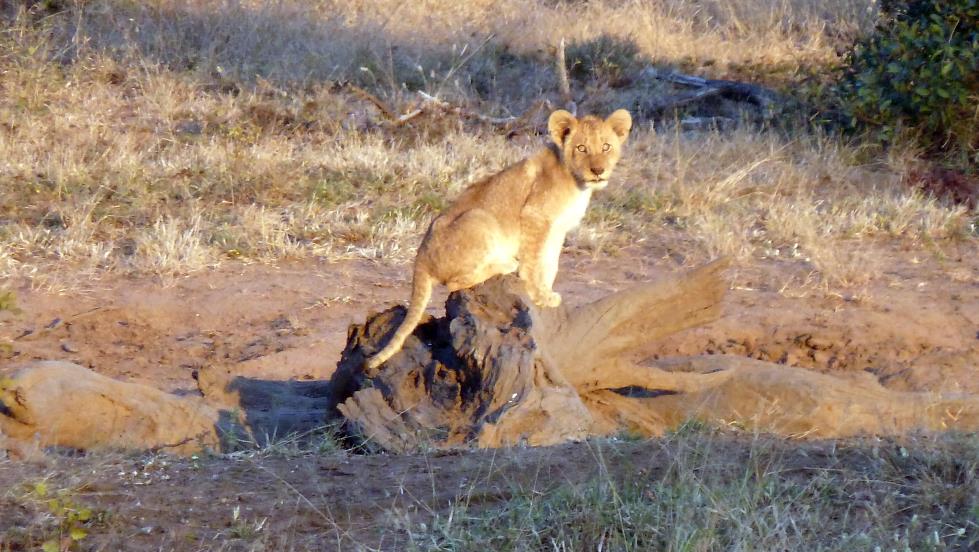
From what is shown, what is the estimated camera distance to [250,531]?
3699 millimetres

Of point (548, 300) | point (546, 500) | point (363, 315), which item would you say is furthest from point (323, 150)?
point (546, 500)

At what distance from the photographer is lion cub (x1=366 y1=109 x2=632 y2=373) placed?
19.0 ft

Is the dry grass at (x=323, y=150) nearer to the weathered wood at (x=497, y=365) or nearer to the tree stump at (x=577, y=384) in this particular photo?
the tree stump at (x=577, y=384)

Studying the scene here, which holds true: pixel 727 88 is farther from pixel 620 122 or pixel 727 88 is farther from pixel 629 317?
pixel 629 317

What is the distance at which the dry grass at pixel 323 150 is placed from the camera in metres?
9.09

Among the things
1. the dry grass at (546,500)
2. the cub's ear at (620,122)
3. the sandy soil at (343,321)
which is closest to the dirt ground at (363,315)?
the sandy soil at (343,321)

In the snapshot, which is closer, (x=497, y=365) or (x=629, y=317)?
(x=497, y=365)

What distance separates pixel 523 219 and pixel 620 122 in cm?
85

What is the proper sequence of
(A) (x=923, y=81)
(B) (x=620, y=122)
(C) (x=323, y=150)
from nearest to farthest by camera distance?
(B) (x=620, y=122)
(A) (x=923, y=81)
(C) (x=323, y=150)

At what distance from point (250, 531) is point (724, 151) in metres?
8.05

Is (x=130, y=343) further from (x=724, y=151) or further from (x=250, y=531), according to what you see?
(x=724, y=151)

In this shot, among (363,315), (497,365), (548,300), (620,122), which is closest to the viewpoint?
(497,365)

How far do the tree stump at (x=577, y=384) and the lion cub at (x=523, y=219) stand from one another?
0.47 ft

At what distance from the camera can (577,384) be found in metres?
6.16
